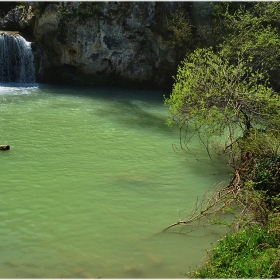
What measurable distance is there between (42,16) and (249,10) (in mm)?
15465

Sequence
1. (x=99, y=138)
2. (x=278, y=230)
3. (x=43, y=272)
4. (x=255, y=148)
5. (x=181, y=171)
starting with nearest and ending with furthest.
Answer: (x=43, y=272) → (x=278, y=230) → (x=255, y=148) → (x=181, y=171) → (x=99, y=138)

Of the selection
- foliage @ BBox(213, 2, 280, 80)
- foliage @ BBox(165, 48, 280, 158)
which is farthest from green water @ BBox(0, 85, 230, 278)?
foliage @ BBox(213, 2, 280, 80)

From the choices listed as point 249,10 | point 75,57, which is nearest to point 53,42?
point 75,57

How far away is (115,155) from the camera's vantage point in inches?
572

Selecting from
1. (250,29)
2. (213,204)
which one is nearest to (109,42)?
(250,29)

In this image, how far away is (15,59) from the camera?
92.3 ft

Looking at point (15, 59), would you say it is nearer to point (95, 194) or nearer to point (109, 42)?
point (109, 42)

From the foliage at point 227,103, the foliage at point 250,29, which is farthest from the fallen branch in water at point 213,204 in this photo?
the foliage at point 250,29

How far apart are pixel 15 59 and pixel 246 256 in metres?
25.0

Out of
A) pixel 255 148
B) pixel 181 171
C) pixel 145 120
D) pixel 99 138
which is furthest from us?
pixel 145 120

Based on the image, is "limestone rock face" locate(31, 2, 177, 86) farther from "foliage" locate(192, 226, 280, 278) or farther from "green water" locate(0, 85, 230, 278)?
"foliage" locate(192, 226, 280, 278)

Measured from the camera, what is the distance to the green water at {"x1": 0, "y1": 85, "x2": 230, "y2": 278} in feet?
25.9

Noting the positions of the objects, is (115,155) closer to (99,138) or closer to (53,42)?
(99,138)

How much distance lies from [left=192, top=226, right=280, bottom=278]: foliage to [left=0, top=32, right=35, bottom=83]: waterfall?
2404 centimetres
